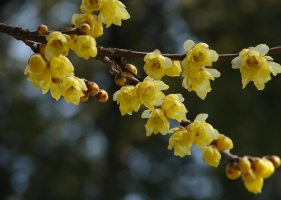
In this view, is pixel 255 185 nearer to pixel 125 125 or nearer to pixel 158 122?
pixel 158 122

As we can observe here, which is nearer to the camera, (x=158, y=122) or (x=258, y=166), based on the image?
(x=158, y=122)

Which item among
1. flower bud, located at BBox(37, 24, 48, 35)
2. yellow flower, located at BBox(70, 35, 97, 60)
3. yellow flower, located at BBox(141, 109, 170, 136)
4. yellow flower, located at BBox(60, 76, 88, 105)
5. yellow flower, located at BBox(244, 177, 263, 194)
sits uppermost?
flower bud, located at BBox(37, 24, 48, 35)

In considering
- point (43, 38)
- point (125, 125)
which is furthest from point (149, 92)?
point (125, 125)

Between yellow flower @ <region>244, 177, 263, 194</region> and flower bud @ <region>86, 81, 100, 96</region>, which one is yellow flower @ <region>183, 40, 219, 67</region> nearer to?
flower bud @ <region>86, 81, 100, 96</region>

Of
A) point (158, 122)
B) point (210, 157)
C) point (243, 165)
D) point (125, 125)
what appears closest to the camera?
point (158, 122)

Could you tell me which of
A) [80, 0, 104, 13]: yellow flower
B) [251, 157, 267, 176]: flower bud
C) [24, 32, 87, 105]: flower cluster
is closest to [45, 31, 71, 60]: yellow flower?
[24, 32, 87, 105]: flower cluster

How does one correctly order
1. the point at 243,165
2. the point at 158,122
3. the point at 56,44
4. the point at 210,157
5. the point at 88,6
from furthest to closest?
the point at 243,165 → the point at 210,157 → the point at 158,122 → the point at 88,6 → the point at 56,44
